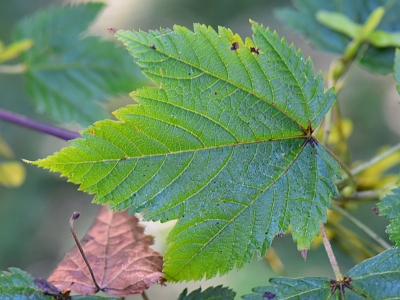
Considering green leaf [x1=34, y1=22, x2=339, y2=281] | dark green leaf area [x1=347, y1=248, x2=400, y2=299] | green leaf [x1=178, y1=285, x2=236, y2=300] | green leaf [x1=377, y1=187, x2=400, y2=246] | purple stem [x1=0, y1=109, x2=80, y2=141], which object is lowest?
dark green leaf area [x1=347, y1=248, x2=400, y2=299]

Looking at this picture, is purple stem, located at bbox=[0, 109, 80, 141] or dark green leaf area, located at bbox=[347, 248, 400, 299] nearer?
dark green leaf area, located at bbox=[347, 248, 400, 299]

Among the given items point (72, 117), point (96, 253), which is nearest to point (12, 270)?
point (96, 253)

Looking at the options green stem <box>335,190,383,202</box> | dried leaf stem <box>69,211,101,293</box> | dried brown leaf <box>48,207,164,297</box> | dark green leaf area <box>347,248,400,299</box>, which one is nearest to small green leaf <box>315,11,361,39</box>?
green stem <box>335,190,383,202</box>

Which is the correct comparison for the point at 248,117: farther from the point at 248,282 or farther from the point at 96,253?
the point at 248,282

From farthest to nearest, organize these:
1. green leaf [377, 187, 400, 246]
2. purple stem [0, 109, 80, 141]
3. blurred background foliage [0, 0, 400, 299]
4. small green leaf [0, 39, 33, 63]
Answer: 1. blurred background foliage [0, 0, 400, 299]
2. small green leaf [0, 39, 33, 63]
3. purple stem [0, 109, 80, 141]
4. green leaf [377, 187, 400, 246]

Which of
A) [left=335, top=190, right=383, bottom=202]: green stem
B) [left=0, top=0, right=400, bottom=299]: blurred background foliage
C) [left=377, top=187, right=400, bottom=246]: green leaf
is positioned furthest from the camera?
[left=0, top=0, right=400, bottom=299]: blurred background foliage

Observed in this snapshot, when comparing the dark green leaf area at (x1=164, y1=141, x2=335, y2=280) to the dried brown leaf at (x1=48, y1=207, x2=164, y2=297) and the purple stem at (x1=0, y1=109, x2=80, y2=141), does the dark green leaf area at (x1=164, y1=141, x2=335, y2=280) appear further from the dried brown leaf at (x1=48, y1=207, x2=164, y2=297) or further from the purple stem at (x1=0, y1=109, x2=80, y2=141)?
the purple stem at (x1=0, y1=109, x2=80, y2=141)

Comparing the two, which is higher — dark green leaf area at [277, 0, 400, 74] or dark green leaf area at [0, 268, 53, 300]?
dark green leaf area at [277, 0, 400, 74]
